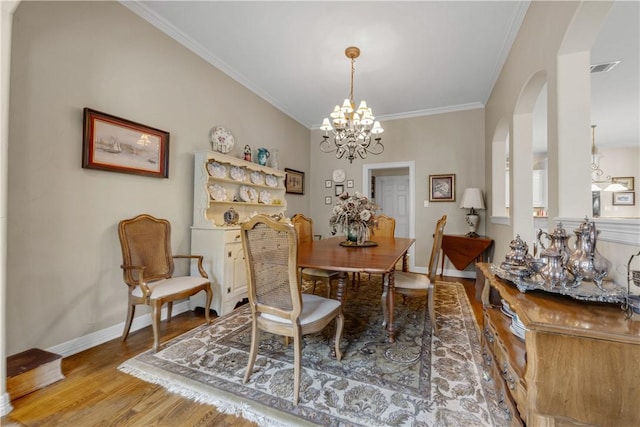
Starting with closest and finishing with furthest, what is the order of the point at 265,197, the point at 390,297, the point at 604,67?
the point at 390,297, the point at 604,67, the point at 265,197

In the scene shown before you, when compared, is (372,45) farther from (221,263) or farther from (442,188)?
(221,263)

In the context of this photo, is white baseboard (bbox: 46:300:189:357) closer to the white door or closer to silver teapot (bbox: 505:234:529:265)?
silver teapot (bbox: 505:234:529:265)

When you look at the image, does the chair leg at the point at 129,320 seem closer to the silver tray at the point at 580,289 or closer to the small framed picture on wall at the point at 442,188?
the silver tray at the point at 580,289

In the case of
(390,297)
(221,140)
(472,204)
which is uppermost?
(221,140)

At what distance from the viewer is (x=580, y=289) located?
3.33 feet

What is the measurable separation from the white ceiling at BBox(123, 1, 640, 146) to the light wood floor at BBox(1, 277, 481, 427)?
2.85 m

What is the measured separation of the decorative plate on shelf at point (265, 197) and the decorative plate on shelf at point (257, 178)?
18 cm

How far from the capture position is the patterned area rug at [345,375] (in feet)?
4.25

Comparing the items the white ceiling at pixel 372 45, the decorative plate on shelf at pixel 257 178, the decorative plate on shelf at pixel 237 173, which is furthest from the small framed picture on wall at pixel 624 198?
the decorative plate on shelf at pixel 237 173

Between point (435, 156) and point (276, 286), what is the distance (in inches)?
155

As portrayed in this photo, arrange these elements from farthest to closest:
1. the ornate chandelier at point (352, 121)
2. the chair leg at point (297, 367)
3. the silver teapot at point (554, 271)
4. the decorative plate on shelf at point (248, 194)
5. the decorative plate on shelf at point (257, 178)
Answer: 1. the decorative plate on shelf at point (257, 178)
2. the decorative plate on shelf at point (248, 194)
3. the ornate chandelier at point (352, 121)
4. the chair leg at point (297, 367)
5. the silver teapot at point (554, 271)

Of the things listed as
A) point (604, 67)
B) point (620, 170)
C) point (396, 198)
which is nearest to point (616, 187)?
point (620, 170)

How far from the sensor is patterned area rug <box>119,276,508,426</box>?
1296 millimetres

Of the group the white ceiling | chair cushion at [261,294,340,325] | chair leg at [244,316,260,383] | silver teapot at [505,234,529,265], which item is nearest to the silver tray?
silver teapot at [505,234,529,265]
